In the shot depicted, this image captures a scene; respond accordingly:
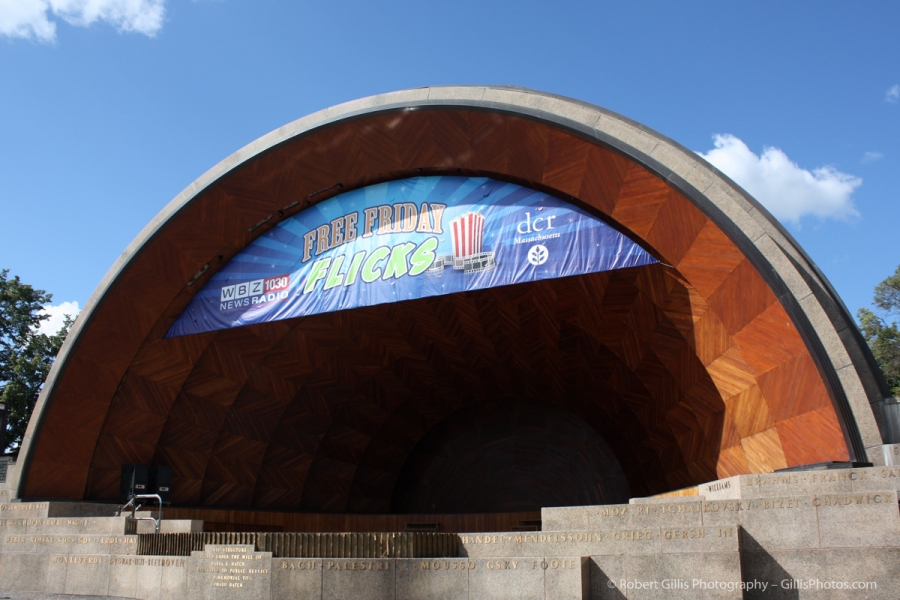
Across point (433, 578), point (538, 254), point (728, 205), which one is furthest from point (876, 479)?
point (538, 254)

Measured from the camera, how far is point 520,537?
10.8 meters

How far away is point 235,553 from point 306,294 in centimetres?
719

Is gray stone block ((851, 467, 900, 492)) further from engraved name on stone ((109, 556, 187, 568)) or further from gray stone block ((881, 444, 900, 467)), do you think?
engraved name on stone ((109, 556, 187, 568))

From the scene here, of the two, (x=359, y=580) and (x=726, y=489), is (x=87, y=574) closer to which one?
(x=359, y=580)

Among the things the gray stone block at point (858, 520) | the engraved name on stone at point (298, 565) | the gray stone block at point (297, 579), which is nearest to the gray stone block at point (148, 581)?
the gray stone block at point (297, 579)

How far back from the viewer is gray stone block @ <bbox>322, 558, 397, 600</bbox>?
1056 centimetres

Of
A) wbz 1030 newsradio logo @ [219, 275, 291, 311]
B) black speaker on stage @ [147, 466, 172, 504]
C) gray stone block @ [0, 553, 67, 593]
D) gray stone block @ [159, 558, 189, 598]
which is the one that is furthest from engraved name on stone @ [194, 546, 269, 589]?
black speaker on stage @ [147, 466, 172, 504]

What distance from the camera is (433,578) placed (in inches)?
412

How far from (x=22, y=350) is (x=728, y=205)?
29.2m

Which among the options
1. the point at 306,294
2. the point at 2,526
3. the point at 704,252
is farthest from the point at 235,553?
the point at 704,252

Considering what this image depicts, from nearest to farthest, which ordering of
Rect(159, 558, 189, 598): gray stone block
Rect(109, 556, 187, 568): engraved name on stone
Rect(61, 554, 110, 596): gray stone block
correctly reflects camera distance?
Rect(159, 558, 189, 598): gray stone block
Rect(109, 556, 187, 568): engraved name on stone
Rect(61, 554, 110, 596): gray stone block

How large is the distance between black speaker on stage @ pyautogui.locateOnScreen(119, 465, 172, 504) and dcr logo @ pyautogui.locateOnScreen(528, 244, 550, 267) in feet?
36.9

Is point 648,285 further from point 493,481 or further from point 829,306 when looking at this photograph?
point 493,481

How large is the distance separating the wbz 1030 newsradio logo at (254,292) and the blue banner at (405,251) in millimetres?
29
